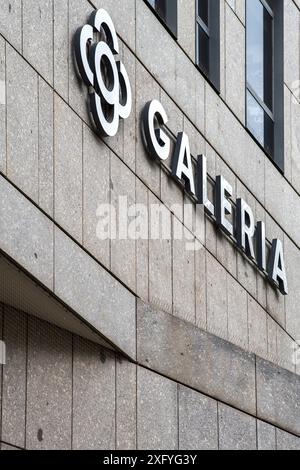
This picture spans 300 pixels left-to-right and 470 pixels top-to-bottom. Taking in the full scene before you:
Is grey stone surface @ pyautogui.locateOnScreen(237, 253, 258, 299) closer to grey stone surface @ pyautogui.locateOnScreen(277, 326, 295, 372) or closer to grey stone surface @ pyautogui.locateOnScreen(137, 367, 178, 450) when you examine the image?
grey stone surface @ pyautogui.locateOnScreen(277, 326, 295, 372)

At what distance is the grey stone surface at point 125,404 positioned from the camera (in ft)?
55.7

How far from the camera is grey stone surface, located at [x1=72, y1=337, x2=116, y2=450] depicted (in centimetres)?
1620

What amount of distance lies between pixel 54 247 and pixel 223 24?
7642 mm

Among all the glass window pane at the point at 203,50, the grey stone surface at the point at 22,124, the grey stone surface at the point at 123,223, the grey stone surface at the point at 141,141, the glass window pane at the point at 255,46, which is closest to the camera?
the grey stone surface at the point at 22,124

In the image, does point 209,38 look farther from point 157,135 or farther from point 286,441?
point 286,441

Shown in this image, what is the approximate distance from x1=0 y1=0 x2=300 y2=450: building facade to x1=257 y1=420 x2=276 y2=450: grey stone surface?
35 millimetres

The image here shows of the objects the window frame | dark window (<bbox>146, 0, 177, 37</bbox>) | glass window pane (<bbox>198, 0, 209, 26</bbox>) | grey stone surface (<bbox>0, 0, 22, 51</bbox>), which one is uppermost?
glass window pane (<bbox>198, 0, 209, 26</bbox>)

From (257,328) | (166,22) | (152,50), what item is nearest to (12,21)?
(152,50)

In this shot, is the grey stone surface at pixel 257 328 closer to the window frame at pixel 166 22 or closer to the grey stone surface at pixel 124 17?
the window frame at pixel 166 22

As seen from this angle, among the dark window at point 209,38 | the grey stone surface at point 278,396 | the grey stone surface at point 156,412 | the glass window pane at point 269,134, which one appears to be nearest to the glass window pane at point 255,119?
the glass window pane at point 269,134

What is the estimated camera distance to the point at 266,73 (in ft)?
81.3

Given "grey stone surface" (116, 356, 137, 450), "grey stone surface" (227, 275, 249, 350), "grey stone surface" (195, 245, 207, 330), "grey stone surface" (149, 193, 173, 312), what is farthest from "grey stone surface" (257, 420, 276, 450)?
"grey stone surface" (116, 356, 137, 450)

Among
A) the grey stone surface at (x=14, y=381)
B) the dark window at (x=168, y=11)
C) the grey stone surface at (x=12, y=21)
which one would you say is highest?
the dark window at (x=168, y=11)

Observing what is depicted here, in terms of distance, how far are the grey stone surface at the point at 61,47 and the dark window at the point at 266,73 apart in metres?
7.82
